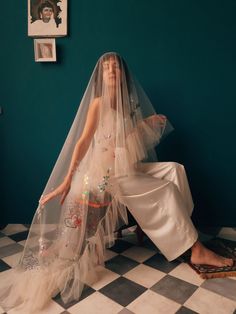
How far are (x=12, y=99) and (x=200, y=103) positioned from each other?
1.45 meters

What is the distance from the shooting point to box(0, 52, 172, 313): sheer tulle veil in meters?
1.28

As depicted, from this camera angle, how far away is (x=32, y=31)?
6.24 feet

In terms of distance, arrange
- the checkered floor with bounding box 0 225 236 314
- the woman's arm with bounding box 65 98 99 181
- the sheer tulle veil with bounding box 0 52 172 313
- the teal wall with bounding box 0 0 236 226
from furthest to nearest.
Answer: the teal wall with bounding box 0 0 236 226 < the woman's arm with bounding box 65 98 99 181 < the sheer tulle veil with bounding box 0 52 172 313 < the checkered floor with bounding box 0 225 236 314

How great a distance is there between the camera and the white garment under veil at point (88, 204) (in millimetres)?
1284

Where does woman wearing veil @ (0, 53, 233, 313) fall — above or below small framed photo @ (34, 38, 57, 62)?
below

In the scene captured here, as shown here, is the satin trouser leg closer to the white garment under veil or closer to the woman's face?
the white garment under veil

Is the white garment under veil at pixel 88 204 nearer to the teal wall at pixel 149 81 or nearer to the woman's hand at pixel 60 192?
the woman's hand at pixel 60 192

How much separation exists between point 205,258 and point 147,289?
40 cm

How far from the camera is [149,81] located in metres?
1.93

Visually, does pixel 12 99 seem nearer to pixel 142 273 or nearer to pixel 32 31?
pixel 32 31

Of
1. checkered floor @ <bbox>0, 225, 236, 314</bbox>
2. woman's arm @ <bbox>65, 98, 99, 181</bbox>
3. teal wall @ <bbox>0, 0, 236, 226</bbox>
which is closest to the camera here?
checkered floor @ <bbox>0, 225, 236, 314</bbox>

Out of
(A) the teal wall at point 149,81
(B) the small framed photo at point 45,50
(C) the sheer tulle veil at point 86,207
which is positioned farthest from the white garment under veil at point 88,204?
(B) the small framed photo at point 45,50

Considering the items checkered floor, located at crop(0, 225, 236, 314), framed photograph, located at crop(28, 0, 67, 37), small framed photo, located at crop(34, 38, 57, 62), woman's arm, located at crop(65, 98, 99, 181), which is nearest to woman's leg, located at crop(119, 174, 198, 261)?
checkered floor, located at crop(0, 225, 236, 314)

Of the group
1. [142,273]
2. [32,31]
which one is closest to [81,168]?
[142,273]
